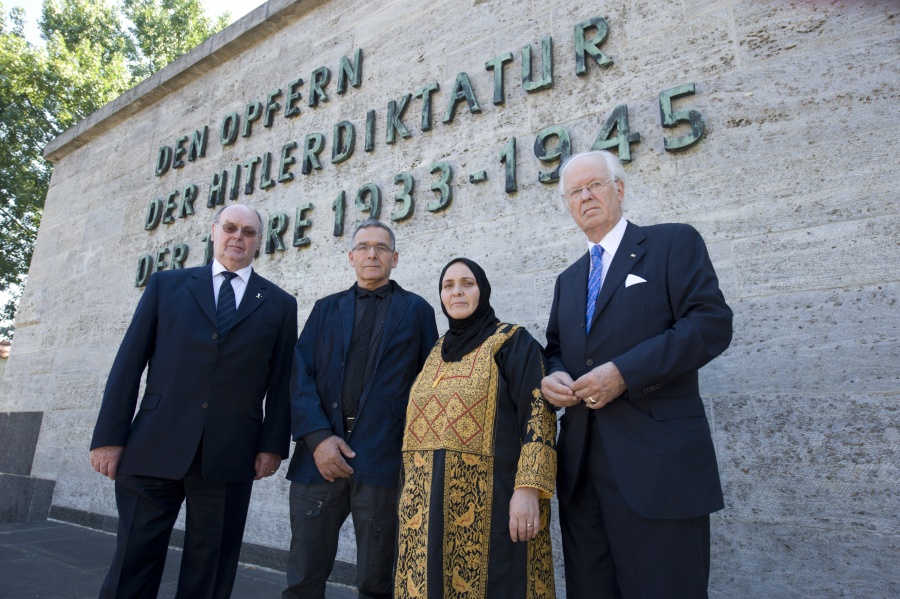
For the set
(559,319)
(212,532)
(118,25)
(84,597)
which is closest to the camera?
(559,319)

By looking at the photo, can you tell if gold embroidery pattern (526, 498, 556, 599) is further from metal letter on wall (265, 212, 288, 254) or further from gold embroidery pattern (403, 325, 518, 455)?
metal letter on wall (265, 212, 288, 254)

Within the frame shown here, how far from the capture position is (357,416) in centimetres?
230

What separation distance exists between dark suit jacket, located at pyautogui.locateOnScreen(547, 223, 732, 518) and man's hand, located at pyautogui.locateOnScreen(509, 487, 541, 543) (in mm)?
150

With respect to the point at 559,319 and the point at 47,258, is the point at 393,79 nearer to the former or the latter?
the point at 559,319

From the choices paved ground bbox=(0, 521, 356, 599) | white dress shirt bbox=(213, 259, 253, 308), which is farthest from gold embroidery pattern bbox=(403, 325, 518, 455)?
paved ground bbox=(0, 521, 356, 599)

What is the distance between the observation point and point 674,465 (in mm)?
1637

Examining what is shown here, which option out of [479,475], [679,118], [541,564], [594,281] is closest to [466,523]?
[479,475]

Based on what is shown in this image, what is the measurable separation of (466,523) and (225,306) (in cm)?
153

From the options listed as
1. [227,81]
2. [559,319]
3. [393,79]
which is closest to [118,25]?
[227,81]

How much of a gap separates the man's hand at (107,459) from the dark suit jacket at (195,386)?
0.11 ft

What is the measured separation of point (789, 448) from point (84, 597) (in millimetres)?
3756

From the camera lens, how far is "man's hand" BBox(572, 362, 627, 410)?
5.60ft

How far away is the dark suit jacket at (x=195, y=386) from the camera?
7.81 ft

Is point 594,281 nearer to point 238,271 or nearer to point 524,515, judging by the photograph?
point 524,515
